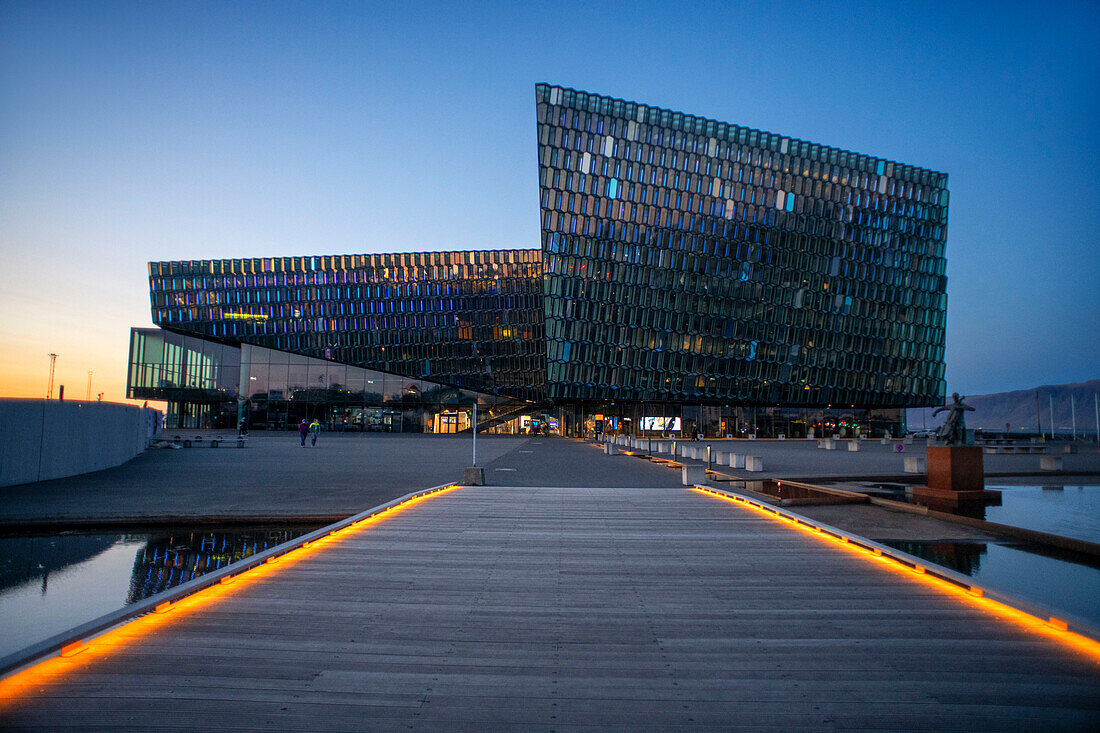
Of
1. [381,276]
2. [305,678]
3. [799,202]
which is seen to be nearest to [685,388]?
[799,202]

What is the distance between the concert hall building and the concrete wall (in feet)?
143

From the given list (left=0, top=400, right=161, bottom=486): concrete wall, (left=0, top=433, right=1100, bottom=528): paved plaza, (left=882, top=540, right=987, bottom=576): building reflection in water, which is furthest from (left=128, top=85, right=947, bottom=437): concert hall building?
(left=882, top=540, right=987, bottom=576): building reflection in water

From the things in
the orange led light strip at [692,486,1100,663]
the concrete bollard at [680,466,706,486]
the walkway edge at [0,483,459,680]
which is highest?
the concrete bollard at [680,466,706,486]

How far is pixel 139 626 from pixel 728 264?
66771 mm

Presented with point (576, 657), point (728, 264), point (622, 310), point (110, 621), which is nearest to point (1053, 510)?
point (576, 657)

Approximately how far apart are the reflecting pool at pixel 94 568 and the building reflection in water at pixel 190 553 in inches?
0.5

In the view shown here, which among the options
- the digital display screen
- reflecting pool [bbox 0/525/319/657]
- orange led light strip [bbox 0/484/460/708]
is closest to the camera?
orange led light strip [bbox 0/484/460/708]

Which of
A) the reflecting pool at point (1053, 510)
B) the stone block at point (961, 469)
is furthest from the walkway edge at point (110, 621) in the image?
the stone block at point (961, 469)

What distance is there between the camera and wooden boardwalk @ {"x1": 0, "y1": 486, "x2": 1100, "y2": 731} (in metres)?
3.70

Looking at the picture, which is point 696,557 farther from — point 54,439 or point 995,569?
point 54,439

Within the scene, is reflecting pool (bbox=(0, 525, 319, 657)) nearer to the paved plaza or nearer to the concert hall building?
the paved plaza

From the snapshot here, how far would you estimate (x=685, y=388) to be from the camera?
6662 centimetres

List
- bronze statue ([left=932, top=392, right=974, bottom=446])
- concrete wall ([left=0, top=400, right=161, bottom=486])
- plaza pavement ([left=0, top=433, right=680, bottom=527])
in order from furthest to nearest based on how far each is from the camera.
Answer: concrete wall ([left=0, top=400, right=161, bottom=486]) < bronze statue ([left=932, top=392, right=974, bottom=446]) < plaza pavement ([left=0, top=433, right=680, bottom=527])

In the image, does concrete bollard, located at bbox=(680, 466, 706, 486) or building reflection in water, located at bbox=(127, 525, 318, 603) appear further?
concrete bollard, located at bbox=(680, 466, 706, 486)
